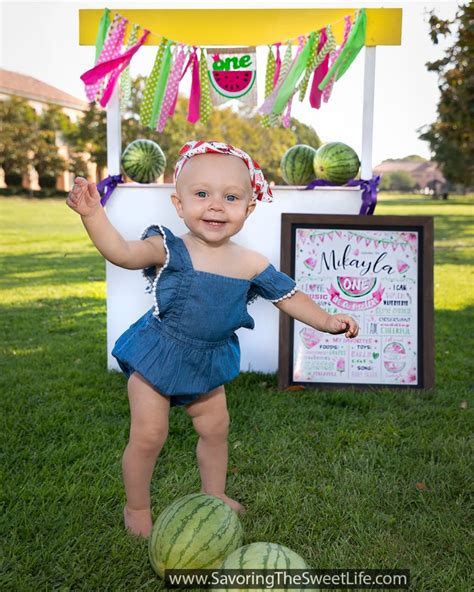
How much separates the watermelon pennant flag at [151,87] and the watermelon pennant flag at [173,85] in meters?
0.09

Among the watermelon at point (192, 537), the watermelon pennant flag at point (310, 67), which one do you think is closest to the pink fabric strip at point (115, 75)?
the watermelon pennant flag at point (310, 67)

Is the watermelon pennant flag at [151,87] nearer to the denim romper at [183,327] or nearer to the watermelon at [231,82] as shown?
the watermelon at [231,82]

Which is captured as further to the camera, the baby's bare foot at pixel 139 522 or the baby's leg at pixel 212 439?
the baby's leg at pixel 212 439

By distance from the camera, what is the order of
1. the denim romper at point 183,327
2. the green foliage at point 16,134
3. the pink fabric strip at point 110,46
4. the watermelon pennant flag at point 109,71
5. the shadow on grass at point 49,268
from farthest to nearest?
1. the green foliage at point 16,134
2. the shadow on grass at point 49,268
3. the pink fabric strip at point 110,46
4. the watermelon pennant flag at point 109,71
5. the denim romper at point 183,327

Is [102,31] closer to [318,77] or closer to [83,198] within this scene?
[318,77]

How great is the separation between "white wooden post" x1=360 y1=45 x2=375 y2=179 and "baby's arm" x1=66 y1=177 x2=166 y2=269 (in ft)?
8.60

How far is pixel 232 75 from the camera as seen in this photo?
4.94 m

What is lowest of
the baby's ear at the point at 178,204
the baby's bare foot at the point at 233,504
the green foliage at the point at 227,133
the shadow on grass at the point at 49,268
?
the baby's bare foot at the point at 233,504

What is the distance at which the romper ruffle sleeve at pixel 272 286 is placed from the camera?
8.94 feet

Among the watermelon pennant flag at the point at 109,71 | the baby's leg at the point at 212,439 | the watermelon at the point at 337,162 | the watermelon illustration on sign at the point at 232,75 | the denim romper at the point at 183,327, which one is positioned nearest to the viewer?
the denim romper at the point at 183,327

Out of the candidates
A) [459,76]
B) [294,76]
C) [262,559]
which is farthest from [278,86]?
[459,76]

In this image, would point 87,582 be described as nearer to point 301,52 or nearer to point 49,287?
point 301,52

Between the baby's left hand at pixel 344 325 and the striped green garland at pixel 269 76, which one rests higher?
the striped green garland at pixel 269 76

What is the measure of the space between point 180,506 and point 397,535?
93 centimetres
